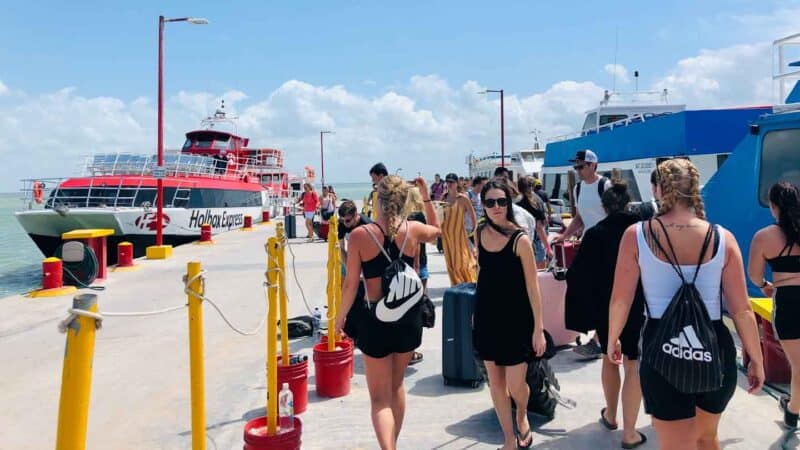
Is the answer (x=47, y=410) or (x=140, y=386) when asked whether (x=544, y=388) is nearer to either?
(x=140, y=386)

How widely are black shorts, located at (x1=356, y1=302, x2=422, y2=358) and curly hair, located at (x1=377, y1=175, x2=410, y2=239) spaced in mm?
514

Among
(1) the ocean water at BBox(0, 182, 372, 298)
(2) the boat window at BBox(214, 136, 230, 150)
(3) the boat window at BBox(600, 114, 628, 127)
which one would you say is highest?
(2) the boat window at BBox(214, 136, 230, 150)

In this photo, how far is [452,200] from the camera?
23.5ft

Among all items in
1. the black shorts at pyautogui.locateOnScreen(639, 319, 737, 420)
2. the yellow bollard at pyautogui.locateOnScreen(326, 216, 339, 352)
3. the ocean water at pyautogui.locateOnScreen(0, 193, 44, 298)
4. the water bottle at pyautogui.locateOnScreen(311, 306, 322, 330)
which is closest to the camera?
the black shorts at pyautogui.locateOnScreen(639, 319, 737, 420)

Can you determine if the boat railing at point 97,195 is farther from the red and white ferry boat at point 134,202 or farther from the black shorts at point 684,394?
the black shorts at point 684,394

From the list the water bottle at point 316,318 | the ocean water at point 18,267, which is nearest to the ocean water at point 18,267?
the ocean water at point 18,267

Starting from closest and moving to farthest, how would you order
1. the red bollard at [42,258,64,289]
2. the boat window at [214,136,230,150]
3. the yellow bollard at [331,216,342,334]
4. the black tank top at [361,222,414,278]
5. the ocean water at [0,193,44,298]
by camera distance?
1. the black tank top at [361,222,414,278]
2. the yellow bollard at [331,216,342,334]
3. the red bollard at [42,258,64,289]
4. the ocean water at [0,193,44,298]
5. the boat window at [214,136,230,150]

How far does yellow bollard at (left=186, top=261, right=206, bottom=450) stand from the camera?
265cm

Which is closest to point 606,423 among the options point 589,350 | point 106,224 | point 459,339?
point 459,339

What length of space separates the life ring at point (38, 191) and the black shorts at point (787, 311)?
2081 centimetres

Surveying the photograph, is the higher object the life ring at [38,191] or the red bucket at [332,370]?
the life ring at [38,191]

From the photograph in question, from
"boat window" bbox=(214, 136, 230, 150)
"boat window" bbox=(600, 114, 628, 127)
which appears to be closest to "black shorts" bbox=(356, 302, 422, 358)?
"boat window" bbox=(600, 114, 628, 127)

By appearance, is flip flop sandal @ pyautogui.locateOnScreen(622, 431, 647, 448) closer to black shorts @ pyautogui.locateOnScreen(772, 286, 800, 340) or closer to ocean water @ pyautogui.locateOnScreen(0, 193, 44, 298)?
black shorts @ pyautogui.locateOnScreen(772, 286, 800, 340)

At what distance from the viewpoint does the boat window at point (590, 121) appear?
71.5 ft
